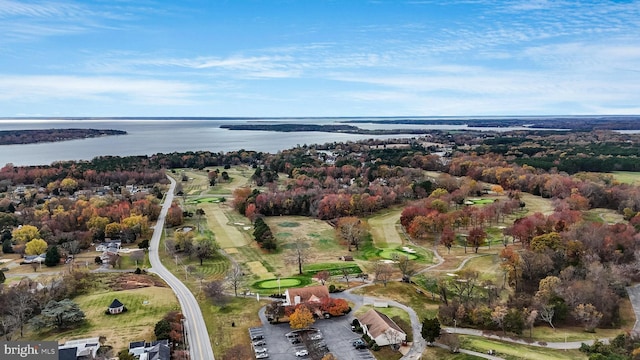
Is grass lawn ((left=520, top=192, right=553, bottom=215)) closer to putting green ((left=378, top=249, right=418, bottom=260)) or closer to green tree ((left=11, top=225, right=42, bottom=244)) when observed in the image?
putting green ((left=378, top=249, right=418, bottom=260))

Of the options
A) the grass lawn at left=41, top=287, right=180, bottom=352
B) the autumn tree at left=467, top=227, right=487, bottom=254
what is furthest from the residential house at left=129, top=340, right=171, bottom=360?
the autumn tree at left=467, top=227, right=487, bottom=254

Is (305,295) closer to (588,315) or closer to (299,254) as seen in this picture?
(299,254)

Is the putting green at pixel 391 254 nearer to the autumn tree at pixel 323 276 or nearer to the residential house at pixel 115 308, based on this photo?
the autumn tree at pixel 323 276

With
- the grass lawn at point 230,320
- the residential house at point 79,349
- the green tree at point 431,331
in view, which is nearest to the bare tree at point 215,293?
the grass lawn at point 230,320

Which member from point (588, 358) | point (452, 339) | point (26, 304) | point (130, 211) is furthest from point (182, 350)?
point (130, 211)

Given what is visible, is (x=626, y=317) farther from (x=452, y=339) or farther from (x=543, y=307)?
(x=452, y=339)

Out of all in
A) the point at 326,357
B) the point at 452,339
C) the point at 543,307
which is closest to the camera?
the point at 326,357

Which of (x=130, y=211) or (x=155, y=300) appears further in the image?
(x=130, y=211)
